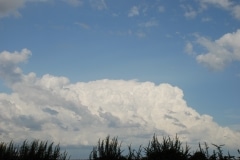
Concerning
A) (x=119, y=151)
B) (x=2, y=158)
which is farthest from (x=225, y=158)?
(x=2, y=158)

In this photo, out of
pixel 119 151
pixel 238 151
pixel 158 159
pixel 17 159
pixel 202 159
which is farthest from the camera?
pixel 17 159

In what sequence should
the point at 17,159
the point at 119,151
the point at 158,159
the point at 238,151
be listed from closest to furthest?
the point at 238,151, the point at 158,159, the point at 119,151, the point at 17,159

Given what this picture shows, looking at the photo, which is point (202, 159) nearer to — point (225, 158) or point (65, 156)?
point (225, 158)

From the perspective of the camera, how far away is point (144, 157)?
1970cm

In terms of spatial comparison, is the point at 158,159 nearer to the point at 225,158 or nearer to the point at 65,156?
the point at 225,158

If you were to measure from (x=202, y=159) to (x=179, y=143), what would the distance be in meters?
3.05

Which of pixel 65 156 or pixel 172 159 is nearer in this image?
pixel 172 159

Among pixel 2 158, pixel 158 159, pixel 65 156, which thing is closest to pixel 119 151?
pixel 158 159

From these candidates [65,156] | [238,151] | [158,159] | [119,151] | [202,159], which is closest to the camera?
[238,151]

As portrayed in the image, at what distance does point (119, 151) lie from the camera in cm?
2108

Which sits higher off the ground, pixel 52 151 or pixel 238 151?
pixel 52 151

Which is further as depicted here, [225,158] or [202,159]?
[202,159]

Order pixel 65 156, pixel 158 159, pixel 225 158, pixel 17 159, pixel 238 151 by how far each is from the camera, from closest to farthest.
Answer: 1. pixel 238 151
2. pixel 225 158
3. pixel 158 159
4. pixel 65 156
5. pixel 17 159

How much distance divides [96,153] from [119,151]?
1.51 meters
